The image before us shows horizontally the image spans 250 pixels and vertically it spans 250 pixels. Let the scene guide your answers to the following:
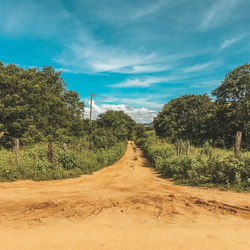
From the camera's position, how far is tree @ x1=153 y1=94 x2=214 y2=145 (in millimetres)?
23828

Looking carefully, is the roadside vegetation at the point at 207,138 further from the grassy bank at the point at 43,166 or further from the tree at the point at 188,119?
the grassy bank at the point at 43,166

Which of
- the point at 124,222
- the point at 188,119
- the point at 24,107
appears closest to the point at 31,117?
the point at 24,107

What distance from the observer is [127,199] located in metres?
5.21

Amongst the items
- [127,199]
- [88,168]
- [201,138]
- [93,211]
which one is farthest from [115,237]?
[201,138]

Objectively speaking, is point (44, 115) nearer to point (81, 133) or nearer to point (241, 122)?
point (81, 133)

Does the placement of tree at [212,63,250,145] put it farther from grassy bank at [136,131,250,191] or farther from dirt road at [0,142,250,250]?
dirt road at [0,142,250,250]

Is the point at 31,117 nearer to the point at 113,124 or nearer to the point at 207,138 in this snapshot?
the point at 113,124

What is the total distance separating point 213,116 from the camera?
22.6m

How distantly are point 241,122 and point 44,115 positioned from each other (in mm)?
22234

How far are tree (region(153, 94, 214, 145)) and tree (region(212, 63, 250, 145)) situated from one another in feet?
7.95

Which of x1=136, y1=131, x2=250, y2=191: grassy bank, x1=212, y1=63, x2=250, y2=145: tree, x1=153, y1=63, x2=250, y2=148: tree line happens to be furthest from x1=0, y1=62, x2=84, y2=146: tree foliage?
x1=212, y1=63, x2=250, y2=145: tree

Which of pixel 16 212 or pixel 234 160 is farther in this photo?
pixel 234 160

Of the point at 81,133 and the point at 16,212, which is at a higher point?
the point at 81,133

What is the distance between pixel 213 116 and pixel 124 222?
73.6ft
